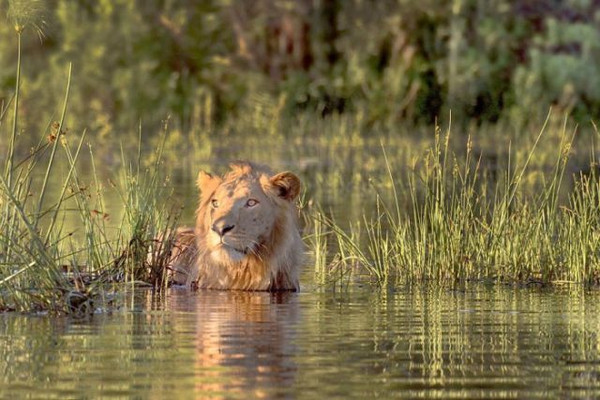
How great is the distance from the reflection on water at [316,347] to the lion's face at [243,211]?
30cm

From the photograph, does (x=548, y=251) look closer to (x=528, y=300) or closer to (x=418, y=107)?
(x=528, y=300)

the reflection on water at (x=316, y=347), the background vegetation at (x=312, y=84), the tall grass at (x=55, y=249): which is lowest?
the reflection on water at (x=316, y=347)

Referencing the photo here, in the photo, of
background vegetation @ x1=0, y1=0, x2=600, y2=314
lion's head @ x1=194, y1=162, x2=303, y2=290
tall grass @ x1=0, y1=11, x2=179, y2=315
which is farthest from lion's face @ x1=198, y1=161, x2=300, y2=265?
background vegetation @ x1=0, y1=0, x2=600, y2=314

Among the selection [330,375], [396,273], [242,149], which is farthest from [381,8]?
[330,375]

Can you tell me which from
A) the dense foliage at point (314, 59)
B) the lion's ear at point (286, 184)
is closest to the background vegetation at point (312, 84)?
the dense foliage at point (314, 59)

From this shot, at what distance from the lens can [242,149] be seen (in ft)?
96.4

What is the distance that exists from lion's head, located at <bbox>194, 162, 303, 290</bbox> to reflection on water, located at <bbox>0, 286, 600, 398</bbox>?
0.22 meters

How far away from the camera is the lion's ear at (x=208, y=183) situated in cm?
1216

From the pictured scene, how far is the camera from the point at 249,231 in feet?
39.1

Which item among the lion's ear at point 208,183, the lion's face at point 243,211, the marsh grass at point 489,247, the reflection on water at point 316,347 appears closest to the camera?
the reflection on water at point 316,347

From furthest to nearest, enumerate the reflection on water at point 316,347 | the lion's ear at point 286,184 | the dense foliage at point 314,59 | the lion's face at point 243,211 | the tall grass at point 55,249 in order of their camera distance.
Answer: the dense foliage at point 314,59 → the lion's ear at point 286,184 → the lion's face at point 243,211 → the tall grass at point 55,249 → the reflection on water at point 316,347

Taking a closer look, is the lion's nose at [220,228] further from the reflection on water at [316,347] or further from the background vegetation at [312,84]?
the background vegetation at [312,84]

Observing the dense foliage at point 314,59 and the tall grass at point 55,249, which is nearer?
the tall grass at point 55,249

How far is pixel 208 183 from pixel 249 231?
0.49 meters
